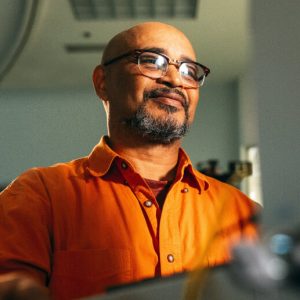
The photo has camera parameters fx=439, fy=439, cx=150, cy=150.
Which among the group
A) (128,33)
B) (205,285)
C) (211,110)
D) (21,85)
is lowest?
(211,110)

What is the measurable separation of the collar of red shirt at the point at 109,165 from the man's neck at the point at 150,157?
3 cm

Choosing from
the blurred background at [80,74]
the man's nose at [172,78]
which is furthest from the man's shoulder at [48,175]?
the blurred background at [80,74]

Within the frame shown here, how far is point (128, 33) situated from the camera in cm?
95

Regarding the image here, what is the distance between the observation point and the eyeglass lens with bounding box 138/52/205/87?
2.95 feet

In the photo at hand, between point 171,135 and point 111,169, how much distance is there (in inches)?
5.5

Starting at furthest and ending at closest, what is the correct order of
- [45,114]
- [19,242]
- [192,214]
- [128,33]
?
1. [45,114]
2. [128,33]
3. [192,214]
4. [19,242]

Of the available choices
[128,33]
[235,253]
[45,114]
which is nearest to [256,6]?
[235,253]

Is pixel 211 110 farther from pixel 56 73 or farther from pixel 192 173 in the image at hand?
pixel 192 173

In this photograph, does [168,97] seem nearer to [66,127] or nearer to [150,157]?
[150,157]

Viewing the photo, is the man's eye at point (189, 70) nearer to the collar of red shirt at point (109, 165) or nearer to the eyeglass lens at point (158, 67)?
the eyeglass lens at point (158, 67)

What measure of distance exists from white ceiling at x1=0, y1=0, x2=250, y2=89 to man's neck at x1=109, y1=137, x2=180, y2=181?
73 centimetres

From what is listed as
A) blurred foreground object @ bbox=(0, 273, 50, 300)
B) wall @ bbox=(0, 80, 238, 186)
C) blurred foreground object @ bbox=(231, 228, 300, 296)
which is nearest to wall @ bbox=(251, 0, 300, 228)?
blurred foreground object @ bbox=(231, 228, 300, 296)

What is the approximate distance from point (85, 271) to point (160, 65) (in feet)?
1.44

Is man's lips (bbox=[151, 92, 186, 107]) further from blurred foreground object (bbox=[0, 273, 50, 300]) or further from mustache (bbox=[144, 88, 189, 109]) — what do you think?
blurred foreground object (bbox=[0, 273, 50, 300])
